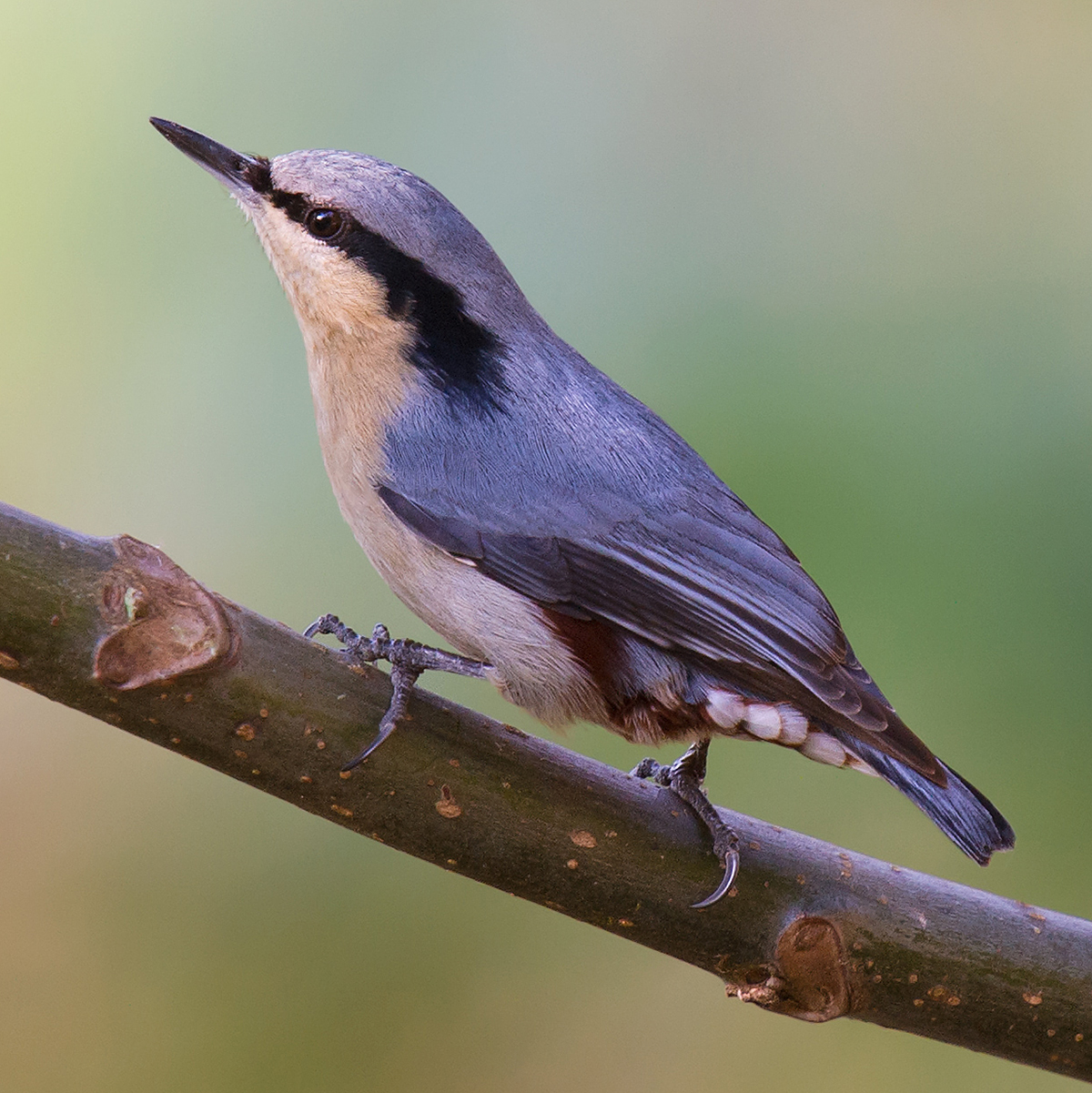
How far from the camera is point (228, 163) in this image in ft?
5.46

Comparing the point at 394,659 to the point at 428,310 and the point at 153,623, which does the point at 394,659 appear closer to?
the point at 153,623

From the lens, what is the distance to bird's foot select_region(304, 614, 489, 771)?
1.26m

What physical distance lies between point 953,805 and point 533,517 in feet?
2.05

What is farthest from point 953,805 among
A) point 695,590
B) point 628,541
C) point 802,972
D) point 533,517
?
point 533,517

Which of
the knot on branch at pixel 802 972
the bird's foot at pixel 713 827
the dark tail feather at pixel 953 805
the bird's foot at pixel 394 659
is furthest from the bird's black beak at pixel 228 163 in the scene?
the knot on branch at pixel 802 972

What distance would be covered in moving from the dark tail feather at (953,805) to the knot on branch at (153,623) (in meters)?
0.77

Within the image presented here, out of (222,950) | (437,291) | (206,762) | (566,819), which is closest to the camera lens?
(206,762)

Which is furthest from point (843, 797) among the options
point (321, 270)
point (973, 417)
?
point (321, 270)

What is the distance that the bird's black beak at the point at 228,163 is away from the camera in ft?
5.41

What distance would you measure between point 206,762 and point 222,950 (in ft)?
3.28

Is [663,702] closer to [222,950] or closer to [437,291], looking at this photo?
[437,291]

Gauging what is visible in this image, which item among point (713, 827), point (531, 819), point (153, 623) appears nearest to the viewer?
Result: point (153, 623)

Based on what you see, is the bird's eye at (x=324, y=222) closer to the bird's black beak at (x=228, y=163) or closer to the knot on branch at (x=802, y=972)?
the bird's black beak at (x=228, y=163)

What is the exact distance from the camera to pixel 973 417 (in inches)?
85.0
